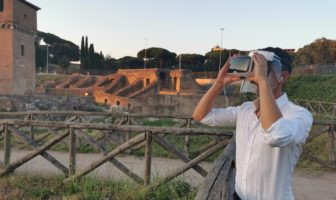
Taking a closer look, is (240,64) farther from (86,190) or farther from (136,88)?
(136,88)

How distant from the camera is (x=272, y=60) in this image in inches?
70.5

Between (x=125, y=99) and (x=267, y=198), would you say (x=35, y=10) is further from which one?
(x=267, y=198)

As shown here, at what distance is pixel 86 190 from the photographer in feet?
14.8

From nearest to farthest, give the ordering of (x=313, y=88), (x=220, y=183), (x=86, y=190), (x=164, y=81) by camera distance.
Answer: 1. (x=220, y=183)
2. (x=86, y=190)
3. (x=313, y=88)
4. (x=164, y=81)

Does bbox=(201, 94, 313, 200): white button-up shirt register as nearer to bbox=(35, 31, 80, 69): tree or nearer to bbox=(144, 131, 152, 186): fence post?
bbox=(144, 131, 152, 186): fence post

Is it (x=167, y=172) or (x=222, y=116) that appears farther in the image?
(x=167, y=172)

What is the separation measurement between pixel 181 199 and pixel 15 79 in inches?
1183

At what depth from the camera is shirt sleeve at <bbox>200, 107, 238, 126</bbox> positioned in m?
2.28

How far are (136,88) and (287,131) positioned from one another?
130 ft

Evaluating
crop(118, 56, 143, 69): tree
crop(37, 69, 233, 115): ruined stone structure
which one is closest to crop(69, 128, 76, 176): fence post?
crop(37, 69, 233, 115): ruined stone structure

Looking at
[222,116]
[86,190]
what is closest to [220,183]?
[222,116]

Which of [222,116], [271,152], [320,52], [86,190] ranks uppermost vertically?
[320,52]

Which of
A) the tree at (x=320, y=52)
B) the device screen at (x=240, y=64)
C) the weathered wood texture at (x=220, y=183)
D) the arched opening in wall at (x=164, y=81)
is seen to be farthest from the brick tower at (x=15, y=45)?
the tree at (x=320, y=52)

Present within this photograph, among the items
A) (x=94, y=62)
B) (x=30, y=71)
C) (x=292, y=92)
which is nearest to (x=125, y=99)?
(x=30, y=71)
